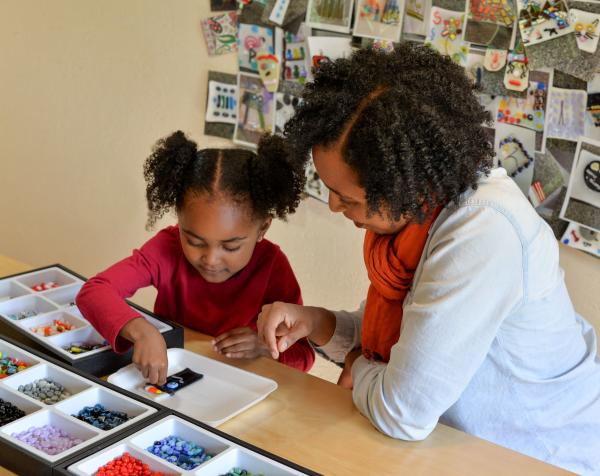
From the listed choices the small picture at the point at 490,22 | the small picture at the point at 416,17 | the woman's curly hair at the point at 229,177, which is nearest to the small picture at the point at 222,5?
the small picture at the point at 416,17

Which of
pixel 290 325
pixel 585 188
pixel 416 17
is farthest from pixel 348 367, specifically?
pixel 416 17

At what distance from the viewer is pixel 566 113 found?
62.9 inches

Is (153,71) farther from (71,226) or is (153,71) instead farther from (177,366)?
(177,366)

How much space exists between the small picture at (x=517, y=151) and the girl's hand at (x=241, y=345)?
0.78m

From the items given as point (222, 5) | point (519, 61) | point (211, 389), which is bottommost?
point (211, 389)

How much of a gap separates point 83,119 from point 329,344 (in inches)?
70.4

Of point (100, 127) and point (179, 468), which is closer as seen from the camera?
point (179, 468)

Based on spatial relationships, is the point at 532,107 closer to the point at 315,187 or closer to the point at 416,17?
the point at 416,17

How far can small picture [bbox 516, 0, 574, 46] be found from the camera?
5.13ft

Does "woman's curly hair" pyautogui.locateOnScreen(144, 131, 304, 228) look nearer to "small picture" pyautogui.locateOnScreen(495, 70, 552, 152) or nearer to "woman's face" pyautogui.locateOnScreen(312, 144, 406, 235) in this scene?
"woman's face" pyautogui.locateOnScreen(312, 144, 406, 235)

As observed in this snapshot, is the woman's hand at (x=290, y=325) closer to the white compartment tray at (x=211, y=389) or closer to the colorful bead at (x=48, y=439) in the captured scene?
the white compartment tray at (x=211, y=389)

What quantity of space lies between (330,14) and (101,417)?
1.34 metres

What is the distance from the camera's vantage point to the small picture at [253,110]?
7.14ft

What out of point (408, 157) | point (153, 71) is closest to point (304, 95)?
point (408, 157)
